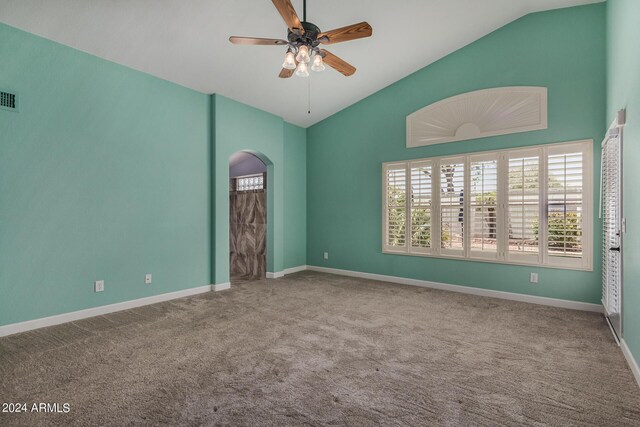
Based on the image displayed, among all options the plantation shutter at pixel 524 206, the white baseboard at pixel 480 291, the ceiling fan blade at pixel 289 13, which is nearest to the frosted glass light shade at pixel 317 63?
the ceiling fan blade at pixel 289 13

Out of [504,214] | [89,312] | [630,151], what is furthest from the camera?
[504,214]

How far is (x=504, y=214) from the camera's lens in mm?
4348

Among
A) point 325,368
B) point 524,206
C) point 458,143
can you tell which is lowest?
point 325,368

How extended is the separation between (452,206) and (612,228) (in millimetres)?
1892

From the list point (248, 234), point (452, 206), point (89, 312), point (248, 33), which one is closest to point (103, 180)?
point (89, 312)

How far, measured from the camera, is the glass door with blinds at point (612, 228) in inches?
112

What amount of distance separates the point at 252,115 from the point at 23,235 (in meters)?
3.42

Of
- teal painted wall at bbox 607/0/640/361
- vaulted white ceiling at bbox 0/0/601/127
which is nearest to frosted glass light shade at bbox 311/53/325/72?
vaulted white ceiling at bbox 0/0/601/127

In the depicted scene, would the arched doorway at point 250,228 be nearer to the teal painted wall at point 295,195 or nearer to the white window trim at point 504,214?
the teal painted wall at point 295,195

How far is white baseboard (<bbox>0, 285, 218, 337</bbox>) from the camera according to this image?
10.2 ft

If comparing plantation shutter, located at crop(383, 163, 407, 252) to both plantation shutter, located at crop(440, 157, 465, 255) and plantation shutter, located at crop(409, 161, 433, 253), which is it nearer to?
plantation shutter, located at crop(409, 161, 433, 253)

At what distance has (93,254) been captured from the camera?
362cm

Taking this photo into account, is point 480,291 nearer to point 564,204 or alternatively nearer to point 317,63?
point 564,204

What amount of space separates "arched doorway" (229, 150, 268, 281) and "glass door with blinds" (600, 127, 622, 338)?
4765 millimetres
